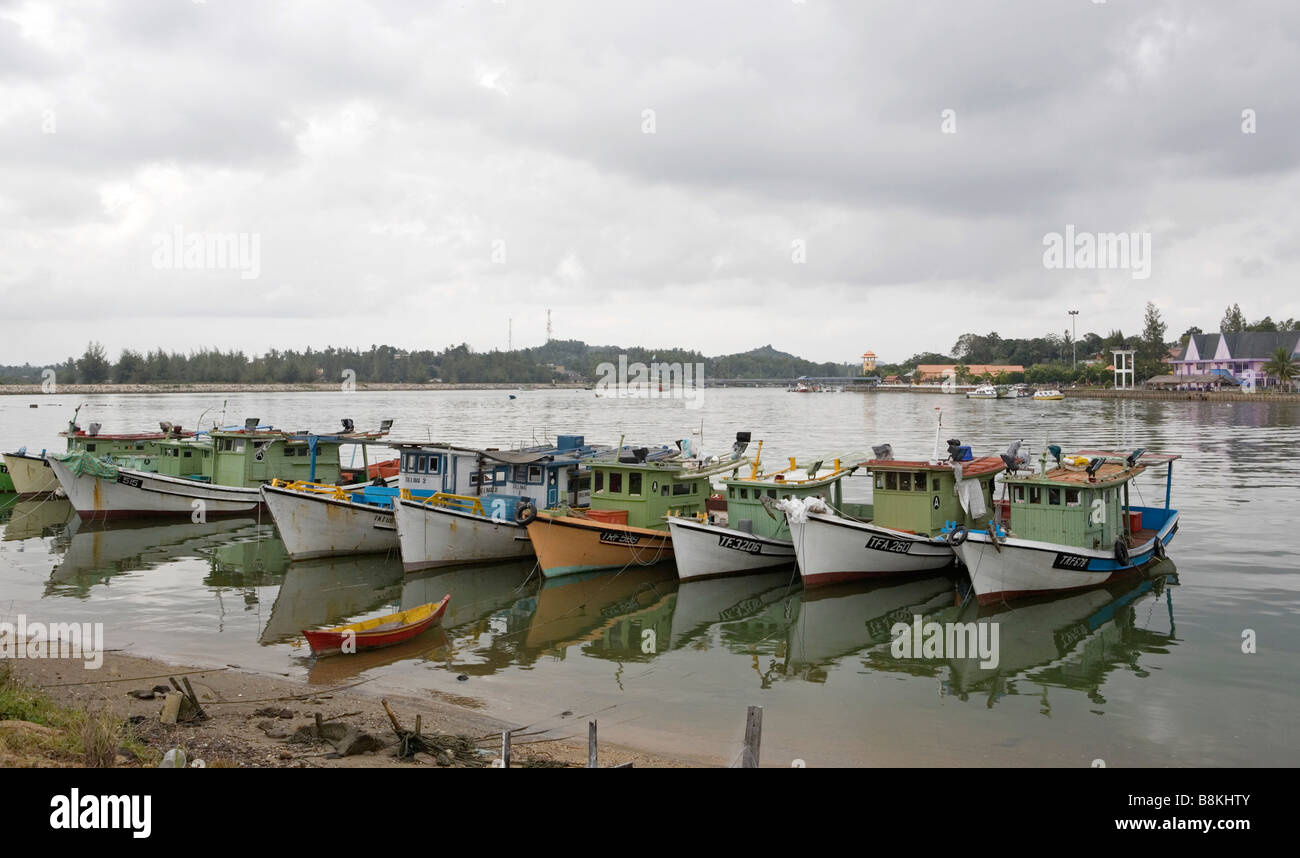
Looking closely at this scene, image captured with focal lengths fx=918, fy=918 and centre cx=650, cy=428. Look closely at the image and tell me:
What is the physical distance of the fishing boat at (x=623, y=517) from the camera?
85.4 feet

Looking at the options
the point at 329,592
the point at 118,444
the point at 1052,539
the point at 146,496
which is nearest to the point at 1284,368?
the point at 1052,539

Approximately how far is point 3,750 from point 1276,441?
74.8 m

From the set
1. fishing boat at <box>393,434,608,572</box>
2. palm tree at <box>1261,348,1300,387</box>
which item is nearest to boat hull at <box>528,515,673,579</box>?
fishing boat at <box>393,434,608,572</box>

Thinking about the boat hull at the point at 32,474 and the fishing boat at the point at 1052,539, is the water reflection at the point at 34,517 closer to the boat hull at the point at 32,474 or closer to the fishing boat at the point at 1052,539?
the boat hull at the point at 32,474

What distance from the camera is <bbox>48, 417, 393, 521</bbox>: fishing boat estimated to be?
34969 mm

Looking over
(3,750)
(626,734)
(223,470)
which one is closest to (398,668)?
(626,734)

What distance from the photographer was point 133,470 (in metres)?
36.1

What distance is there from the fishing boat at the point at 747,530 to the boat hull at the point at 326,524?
973cm

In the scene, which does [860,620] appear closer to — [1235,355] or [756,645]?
[756,645]

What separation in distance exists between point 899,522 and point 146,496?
93.6 ft

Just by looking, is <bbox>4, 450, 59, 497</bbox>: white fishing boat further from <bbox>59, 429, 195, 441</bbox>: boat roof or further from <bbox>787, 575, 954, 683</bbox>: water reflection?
<bbox>787, 575, 954, 683</bbox>: water reflection

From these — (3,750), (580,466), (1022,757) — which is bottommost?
(1022,757)

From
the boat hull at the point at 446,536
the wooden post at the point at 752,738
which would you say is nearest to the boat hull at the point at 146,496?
the boat hull at the point at 446,536
